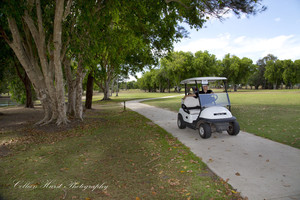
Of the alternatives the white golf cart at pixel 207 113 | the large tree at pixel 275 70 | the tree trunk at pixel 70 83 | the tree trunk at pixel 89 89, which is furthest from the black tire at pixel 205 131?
the large tree at pixel 275 70

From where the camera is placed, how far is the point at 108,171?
419 centimetres

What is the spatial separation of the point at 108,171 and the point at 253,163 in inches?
136

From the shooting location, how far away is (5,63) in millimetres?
15852

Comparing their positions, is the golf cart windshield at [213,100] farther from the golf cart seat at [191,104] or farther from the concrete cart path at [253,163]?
the concrete cart path at [253,163]

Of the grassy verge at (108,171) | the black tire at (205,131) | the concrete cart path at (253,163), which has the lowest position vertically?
the grassy verge at (108,171)

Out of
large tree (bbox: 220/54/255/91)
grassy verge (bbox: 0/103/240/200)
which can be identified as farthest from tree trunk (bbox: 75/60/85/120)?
large tree (bbox: 220/54/255/91)

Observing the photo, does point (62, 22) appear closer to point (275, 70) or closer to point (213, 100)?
point (213, 100)

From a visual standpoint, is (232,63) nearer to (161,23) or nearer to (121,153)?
(161,23)

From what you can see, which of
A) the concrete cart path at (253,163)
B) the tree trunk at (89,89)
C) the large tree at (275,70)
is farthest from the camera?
the large tree at (275,70)

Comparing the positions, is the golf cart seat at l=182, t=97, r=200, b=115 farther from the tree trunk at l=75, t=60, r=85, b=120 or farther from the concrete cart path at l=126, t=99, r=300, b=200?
the tree trunk at l=75, t=60, r=85, b=120

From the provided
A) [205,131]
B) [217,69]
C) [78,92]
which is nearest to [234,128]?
[205,131]

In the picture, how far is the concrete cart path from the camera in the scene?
3195mm

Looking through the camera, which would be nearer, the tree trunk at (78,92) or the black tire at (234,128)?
the black tire at (234,128)

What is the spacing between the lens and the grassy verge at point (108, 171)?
329 centimetres
